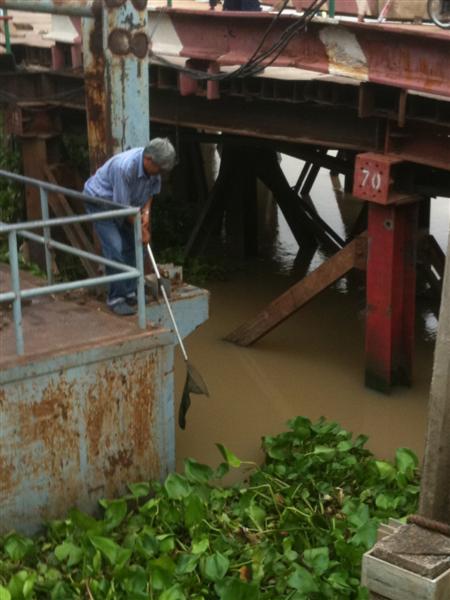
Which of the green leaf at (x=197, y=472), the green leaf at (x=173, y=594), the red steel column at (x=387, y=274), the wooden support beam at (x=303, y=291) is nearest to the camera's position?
the green leaf at (x=173, y=594)

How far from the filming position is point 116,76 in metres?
7.79

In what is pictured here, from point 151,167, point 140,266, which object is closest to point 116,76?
point 151,167

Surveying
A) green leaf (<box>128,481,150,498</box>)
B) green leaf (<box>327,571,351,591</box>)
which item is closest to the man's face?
green leaf (<box>128,481,150,498</box>)

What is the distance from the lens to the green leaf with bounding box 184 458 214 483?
7.26 metres

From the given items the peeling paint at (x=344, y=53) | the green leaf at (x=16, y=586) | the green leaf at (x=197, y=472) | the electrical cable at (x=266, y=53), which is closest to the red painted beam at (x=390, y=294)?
the peeling paint at (x=344, y=53)

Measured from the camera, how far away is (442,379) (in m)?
3.77

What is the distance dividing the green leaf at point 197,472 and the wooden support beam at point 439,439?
3.49 meters

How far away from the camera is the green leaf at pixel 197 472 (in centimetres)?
726

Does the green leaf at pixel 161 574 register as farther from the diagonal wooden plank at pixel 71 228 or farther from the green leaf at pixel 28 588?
the diagonal wooden plank at pixel 71 228

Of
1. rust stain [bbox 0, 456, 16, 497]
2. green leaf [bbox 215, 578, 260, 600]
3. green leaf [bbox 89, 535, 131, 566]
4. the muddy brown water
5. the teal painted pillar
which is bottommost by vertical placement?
the muddy brown water

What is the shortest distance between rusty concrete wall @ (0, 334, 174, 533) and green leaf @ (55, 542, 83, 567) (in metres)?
0.52

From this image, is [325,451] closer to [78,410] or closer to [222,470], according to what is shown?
[222,470]

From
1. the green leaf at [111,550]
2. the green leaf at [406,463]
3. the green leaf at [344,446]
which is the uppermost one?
the green leaf at [111,550]

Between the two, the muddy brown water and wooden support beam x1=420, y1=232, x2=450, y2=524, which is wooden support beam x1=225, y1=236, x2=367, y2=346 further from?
wooden support beam x1=420, y1=232, x2=450, y2=524
